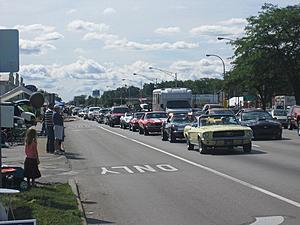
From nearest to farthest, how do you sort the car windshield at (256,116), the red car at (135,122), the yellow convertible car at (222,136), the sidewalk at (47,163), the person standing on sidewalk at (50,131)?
the sidewalk at (47,163), the yellow convertible car at (222,136), the person standing on sidewalk at (50,131), the car windshield at (256,116), the red car at (135,122)

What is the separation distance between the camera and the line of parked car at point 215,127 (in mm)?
23703

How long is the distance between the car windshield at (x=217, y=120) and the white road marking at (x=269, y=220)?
14545mm

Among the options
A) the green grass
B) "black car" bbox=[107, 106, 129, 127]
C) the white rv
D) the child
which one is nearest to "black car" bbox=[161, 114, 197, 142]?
the child

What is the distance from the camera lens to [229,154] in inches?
940

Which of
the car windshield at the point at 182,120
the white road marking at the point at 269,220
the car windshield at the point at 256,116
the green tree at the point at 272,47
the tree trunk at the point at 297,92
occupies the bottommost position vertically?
the white road marking at the point at 269,220

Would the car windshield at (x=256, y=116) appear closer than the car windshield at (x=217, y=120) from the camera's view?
No

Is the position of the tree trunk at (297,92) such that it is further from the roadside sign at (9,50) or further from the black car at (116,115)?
the roadside sign at (9,50)

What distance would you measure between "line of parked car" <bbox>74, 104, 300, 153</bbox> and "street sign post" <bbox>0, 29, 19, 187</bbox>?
14061 millimetres

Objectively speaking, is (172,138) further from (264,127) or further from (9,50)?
(9,50)

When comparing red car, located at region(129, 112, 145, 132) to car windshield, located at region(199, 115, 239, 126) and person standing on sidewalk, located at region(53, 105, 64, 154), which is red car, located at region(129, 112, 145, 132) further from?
car windshield, located at region(199, 115, 239, 126)

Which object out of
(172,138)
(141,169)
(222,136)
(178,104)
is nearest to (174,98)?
(178,104)

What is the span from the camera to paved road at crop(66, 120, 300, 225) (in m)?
11.0

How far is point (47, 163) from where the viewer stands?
849 inches

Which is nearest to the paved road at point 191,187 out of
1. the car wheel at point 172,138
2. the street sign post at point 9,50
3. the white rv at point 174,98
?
the street sign post at point 9,50
